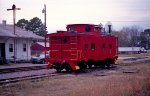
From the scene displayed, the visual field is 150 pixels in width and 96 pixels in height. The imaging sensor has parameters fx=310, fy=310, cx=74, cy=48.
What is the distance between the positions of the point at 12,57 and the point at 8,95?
2696 centimetres

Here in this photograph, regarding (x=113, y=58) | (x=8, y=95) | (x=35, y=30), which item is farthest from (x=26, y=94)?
(x=35, y=30)

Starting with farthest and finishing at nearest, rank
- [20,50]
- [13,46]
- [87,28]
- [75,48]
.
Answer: [20,50] → [13,46] → [87,28] → [75,48]

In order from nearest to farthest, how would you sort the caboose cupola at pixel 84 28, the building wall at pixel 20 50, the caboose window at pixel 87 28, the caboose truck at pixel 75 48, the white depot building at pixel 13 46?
the caboose truck at pixel 75 48 → the caboose cupola at pixel 84 28 → the caboose window at pixel 87 28 → the white depot building at pixel 13 46 → the building wall at pixel 20 50

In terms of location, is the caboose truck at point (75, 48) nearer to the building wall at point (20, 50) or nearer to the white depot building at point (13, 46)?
the white depot building at point (13, 46)

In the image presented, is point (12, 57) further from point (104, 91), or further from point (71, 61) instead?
point (104, 91)

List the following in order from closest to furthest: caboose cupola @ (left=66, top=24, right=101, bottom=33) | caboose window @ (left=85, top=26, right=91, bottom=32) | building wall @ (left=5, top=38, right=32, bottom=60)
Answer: caboose cupola @ (left=66, top=24, right=101, bottom=33)
caboose window @ (left=85, top=26, right=91, bottom=32)
building wall @ (left=5, top=38, right=32, bottom=60)

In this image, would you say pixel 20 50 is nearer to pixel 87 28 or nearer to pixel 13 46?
pixel 13 46

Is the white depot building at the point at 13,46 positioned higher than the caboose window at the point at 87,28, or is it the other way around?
the caboose window at the point at 87,28

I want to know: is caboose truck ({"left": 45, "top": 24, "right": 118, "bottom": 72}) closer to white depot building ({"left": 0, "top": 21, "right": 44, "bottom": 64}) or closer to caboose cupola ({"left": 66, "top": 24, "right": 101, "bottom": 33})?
caboose cupola ({"left": 66, "top": 24, "right": 101, "bottom": 33})

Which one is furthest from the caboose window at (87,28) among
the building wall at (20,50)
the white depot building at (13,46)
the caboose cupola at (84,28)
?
the building wall at (20,50)

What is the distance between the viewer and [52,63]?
25.1 m

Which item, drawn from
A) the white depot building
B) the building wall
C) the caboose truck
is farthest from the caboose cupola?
the building wall

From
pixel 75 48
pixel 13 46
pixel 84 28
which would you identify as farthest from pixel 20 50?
pixel 75 48

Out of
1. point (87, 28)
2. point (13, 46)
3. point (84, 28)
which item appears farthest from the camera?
point (13, 46)
